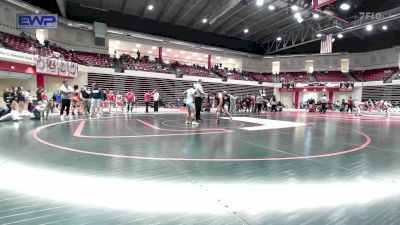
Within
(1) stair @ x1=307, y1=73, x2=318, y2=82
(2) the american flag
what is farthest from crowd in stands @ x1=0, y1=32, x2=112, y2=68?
(1) stair @ x1=307, y1=73, x2=318, y2=82

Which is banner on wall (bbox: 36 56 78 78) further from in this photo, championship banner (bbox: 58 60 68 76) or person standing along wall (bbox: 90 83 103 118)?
person standing along wall (bbox: 90 83 103 118)

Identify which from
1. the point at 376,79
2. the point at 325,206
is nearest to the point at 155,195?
the point at 325,206

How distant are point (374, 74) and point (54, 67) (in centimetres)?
3790

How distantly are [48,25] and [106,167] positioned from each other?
1044cm

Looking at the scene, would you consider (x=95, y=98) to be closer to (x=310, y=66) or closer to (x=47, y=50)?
(x=47, y=50)

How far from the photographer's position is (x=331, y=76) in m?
37.6

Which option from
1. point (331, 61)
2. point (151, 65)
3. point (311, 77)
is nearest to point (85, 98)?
point (151, 65)

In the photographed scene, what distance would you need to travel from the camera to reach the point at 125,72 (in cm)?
2681

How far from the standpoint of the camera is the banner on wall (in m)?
17.5

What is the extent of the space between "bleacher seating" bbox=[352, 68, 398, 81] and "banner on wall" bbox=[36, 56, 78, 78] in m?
36.0

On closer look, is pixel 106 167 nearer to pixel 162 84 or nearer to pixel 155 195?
pixel 155 195

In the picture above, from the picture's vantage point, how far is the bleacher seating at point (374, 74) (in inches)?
1274

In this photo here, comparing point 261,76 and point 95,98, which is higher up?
point 261,76

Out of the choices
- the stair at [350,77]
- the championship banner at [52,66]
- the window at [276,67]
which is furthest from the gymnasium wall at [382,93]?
the championship banner at [52,66]
